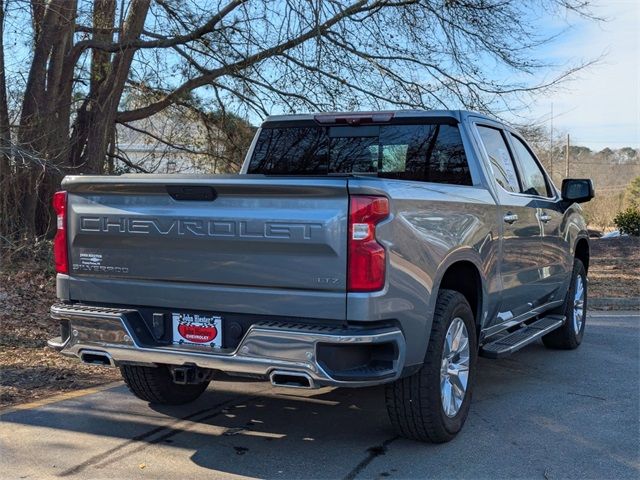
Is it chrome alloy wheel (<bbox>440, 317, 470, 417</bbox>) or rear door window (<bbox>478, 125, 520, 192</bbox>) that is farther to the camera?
rear door window (<bbox>478, 125, 520, 192</bbox>)

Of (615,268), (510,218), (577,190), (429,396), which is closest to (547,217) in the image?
(577,190)

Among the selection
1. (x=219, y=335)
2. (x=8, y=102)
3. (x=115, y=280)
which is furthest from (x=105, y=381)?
(x=8, y=102)

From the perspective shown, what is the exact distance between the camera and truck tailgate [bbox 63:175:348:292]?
3602mm

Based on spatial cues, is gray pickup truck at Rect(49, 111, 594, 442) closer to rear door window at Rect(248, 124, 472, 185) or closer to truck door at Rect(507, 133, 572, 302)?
rear door window at Rect(248, 124, 472, 185)

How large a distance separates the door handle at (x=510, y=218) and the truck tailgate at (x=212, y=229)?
2.15 m

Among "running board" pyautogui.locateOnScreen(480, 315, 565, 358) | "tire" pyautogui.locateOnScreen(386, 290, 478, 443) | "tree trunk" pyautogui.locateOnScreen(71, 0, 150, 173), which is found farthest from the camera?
"tree trunk" pyautogui.locateOnScreen(71, 0, 150, 173)

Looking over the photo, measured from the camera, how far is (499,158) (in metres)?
5.74

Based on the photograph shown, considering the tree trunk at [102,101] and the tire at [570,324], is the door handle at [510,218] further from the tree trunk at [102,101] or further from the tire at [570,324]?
the tree trunk at [102,101]

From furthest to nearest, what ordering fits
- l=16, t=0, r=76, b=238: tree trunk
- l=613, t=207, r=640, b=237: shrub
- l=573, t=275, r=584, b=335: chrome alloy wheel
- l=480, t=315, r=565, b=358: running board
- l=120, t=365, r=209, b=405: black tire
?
l=613, t=207, r=640, b=237: shrub → l=16, t=0, r=76, b=238: tree trunk → l=573, t=275, r=584, b=335: chrome alloy wheel → l=480, t=315, r=565, b=358: running board → l=120, t=365, r=209, b=405: black tire

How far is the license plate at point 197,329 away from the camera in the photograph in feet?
12.8

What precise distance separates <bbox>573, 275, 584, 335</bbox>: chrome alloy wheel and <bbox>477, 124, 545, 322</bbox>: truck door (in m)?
1.27

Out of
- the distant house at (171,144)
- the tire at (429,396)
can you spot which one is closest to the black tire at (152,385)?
the tire at (429,396)

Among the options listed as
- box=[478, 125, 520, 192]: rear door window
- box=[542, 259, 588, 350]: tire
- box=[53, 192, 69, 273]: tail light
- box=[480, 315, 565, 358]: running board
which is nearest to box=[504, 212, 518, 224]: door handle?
box=[478, 125, 520, 192]: rear door window

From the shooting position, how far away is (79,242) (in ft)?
13.9
